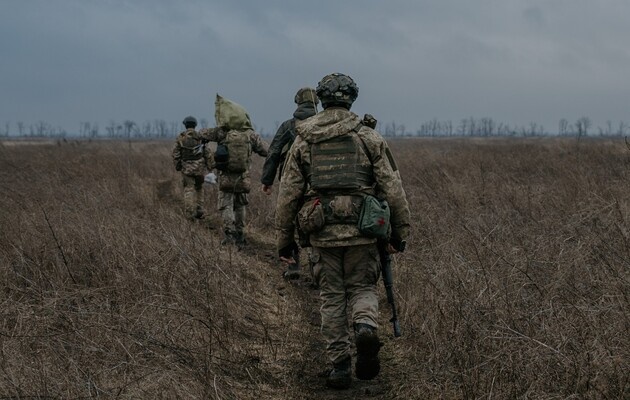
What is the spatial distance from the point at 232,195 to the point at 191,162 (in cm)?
190

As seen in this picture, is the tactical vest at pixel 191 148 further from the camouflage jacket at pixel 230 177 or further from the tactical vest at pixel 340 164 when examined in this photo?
the tactical vest at pixel 340 164

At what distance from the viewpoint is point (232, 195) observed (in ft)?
27.9

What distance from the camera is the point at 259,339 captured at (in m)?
4.46

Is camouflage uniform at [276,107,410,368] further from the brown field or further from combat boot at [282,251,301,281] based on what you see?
combat boot at [282,251,301,281]

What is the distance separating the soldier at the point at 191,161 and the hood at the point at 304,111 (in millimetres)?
4213

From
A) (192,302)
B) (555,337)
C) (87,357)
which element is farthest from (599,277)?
(87,357)

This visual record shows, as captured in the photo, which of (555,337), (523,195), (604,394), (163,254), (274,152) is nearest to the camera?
(604,394)

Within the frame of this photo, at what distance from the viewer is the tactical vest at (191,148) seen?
9953mm

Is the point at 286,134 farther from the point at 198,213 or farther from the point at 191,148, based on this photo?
the point at 198,213

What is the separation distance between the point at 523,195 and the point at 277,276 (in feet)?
12.7

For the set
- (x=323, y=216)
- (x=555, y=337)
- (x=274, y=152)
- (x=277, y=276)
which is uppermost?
(x=274, y=152)

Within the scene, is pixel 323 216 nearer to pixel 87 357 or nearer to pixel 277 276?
pixel 87 357

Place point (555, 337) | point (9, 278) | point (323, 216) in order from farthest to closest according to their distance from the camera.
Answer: point (9, 278) < point (323, 216) < point (555, 337)

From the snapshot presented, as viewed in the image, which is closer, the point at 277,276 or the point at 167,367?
the point at 167,367
